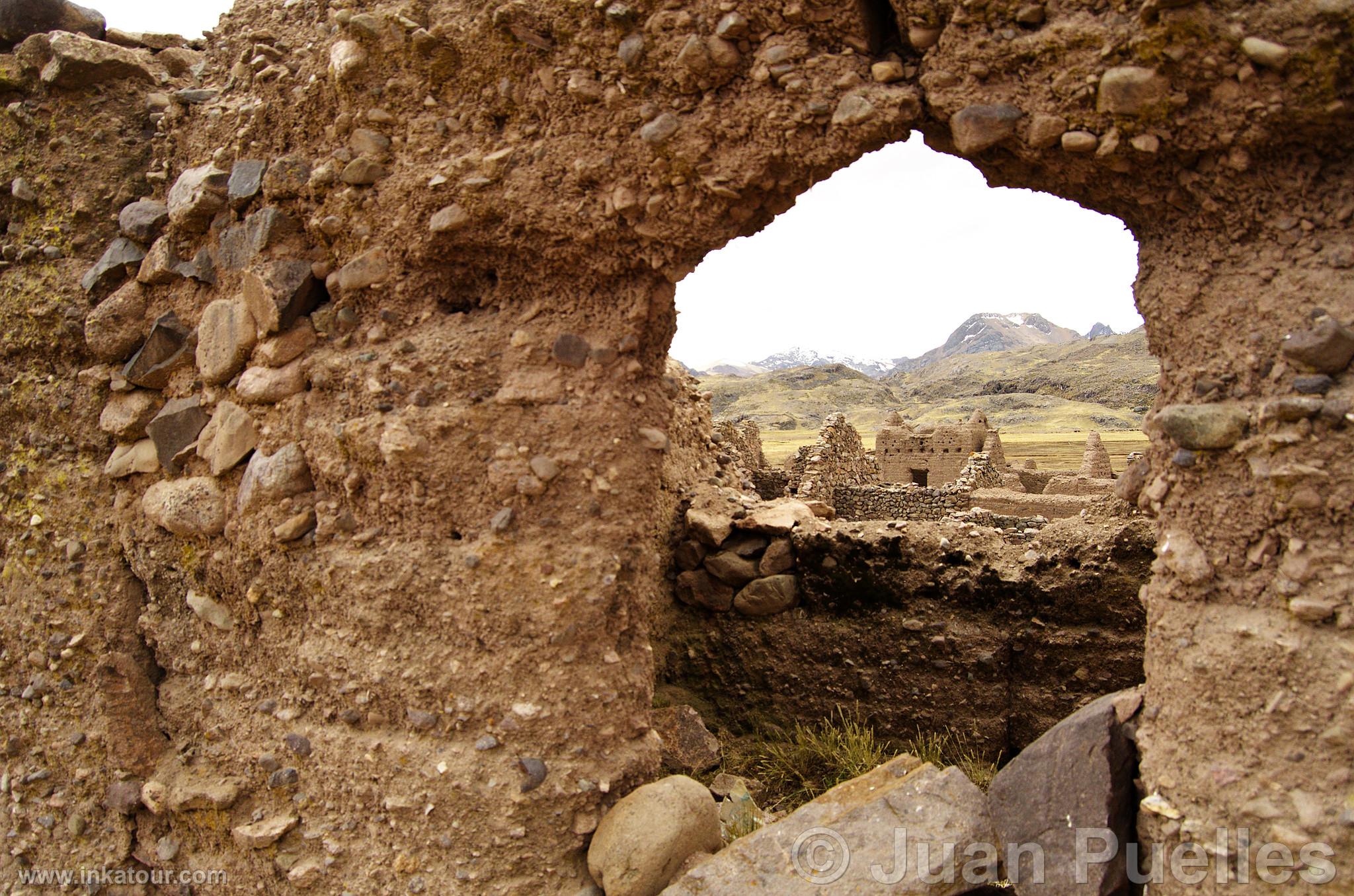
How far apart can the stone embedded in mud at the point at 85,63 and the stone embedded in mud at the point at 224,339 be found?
1303mm

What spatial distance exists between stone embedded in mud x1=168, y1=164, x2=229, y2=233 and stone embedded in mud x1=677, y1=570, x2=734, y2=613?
2828mm

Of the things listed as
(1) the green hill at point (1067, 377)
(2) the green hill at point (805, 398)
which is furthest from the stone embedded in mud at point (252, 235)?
(2) the green hill at point (805, 398)

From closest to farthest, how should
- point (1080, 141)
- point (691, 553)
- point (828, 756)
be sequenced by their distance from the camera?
point (1080, 141), point (828, 756), point (691, 553)

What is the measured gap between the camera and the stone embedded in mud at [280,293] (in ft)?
10.5

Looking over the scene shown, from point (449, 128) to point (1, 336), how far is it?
241 centimetres

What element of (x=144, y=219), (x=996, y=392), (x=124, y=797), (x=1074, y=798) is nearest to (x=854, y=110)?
(x=1074, y=798)

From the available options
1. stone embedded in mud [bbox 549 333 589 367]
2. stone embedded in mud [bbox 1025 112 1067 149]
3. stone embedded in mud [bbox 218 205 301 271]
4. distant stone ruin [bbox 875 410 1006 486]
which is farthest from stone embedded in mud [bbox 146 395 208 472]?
distant stone ruin [bbox 875 410 1006 486]

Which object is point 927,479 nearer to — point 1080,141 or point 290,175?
point 1080,141

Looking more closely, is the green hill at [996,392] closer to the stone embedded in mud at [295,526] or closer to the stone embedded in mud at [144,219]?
the stone embedded in mud at [144,219]

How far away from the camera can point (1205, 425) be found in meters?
2.21

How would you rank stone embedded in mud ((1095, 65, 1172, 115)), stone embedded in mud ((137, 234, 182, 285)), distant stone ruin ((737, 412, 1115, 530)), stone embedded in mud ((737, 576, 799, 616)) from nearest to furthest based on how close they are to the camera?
stone embedded in mud ((1095, 65, 1172, 115)) < stone embedded in mud ((137, 234, 182, 285)) < stone embedded in mud ((737, 576, 799, 616)) < distant stone ruin ((737, 412, 1115, 530))

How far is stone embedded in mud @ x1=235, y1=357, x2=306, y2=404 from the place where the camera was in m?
3.20

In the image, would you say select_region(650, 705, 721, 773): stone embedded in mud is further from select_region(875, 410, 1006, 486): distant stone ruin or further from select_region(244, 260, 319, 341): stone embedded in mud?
select_region(875, 410, 1006, 486): distant stone ruin

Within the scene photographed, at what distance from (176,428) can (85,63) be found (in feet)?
5.67
